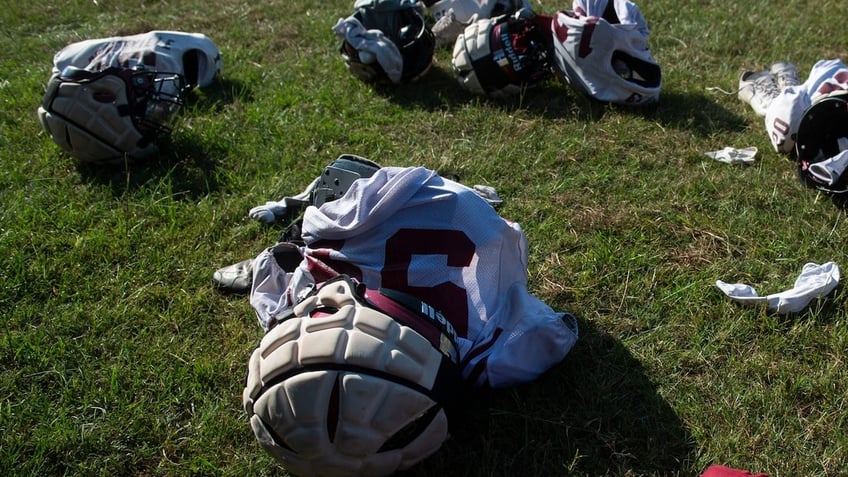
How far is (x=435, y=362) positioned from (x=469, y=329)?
35 cm

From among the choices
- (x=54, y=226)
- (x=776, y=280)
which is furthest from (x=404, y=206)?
(x=54, y=226)

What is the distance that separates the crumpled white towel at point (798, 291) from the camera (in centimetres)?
282

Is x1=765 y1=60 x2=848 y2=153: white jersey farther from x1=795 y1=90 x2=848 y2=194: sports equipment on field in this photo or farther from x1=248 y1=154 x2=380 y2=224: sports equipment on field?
x1=248 y1=154 x2=380 y2=224: sports equipment on field

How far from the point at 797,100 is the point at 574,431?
2.48 metres

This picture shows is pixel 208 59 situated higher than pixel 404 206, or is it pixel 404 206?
pixel 404 206

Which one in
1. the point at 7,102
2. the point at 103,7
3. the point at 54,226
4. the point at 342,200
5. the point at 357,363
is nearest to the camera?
the point at 357,363

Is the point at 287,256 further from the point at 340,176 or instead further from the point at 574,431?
the point at 574,431

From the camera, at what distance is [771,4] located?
589 cm

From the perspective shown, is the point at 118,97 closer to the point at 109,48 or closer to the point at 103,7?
the point at 109,48

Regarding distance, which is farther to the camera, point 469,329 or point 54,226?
point 54,226

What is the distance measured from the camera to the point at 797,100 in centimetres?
388

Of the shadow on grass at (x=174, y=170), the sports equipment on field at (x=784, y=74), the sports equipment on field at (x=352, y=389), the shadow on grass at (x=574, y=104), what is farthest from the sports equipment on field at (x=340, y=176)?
the sports equipment on field at (x=784, y=74)

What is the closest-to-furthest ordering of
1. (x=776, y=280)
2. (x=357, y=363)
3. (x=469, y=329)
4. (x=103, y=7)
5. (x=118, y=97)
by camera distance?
Result: (x=357, y=363)
(x=469, y=329)
(x=776, y=280)
(x=118, y=97)
(x=103, y=7)

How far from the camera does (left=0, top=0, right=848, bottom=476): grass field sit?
238 cm
